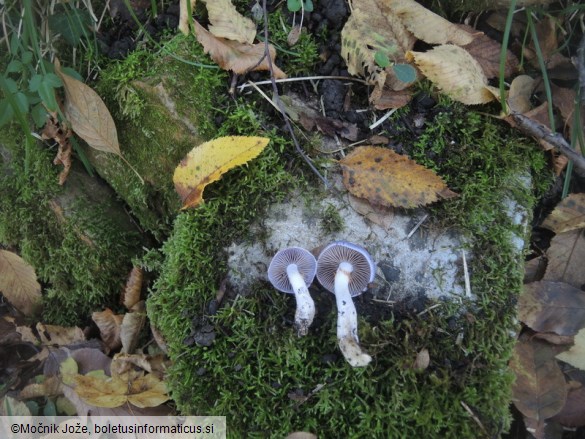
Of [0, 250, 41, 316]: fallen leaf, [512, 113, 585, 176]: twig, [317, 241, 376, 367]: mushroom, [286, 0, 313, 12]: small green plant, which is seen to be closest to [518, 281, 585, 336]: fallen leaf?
[512, 113, 585, 176]: twig

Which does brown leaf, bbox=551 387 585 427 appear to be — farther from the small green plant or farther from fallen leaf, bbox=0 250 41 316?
fallen leaf, bbox=0 250 41 316

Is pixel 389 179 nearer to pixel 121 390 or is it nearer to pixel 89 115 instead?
pixel 89 115

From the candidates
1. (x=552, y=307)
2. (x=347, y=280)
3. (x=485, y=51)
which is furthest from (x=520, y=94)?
(x=347, y=280)

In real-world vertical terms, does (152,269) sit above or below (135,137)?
below

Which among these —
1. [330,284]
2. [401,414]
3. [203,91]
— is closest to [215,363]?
[330,284]

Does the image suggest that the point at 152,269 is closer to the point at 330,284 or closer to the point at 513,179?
the point at 330,284

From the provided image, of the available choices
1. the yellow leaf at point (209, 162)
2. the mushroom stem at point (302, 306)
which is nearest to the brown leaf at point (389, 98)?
the yellow leaf at point (209, 162)

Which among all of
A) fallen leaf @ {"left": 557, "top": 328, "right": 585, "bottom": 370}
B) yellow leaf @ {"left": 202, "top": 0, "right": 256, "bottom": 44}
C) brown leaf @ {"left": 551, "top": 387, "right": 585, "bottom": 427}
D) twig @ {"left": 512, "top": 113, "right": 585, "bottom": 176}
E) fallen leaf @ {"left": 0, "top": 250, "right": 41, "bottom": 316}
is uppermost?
yellow leaf @ {"left": 202, "top": 0, "right": 256, "bottom": 44}
